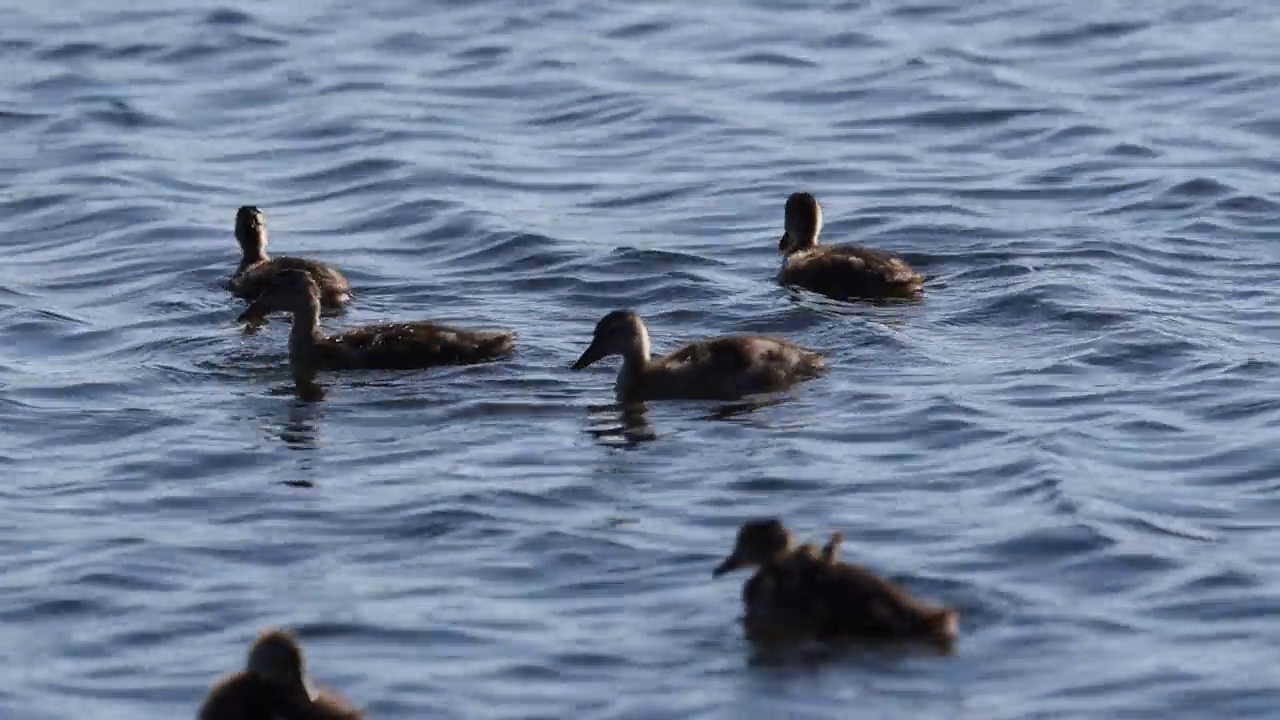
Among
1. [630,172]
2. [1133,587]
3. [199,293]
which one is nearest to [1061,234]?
[630,172]

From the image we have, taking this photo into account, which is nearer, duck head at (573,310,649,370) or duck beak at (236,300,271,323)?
duck head at (573,310,649,370)

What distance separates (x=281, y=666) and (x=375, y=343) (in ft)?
16.8

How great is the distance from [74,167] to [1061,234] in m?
7.19

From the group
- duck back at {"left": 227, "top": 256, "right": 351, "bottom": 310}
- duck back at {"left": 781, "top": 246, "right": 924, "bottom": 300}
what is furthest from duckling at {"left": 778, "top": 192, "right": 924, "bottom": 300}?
duck back at {"left": 227, "top": 256, "right": 351, "bottom": 310}

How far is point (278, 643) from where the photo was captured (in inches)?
363

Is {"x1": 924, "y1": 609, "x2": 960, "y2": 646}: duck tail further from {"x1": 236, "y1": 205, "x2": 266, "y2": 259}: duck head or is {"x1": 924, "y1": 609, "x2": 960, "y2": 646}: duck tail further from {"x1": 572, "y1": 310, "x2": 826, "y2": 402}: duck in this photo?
{"x1": 236, "y1": 205, "x2": 266, "y2": 259}: duck head

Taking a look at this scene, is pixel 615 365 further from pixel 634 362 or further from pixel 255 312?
pixel 255 312

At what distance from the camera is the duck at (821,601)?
32.4ft

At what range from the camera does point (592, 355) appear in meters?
13.9

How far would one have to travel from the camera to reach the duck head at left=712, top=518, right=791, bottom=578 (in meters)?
10.3

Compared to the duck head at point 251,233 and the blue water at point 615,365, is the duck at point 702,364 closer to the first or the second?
the blue water at point 615,365

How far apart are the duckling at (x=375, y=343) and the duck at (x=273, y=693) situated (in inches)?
190

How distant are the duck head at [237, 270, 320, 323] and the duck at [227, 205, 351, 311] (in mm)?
228

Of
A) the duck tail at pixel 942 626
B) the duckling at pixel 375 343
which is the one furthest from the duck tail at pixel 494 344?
the duck tail at pixel 942 626
